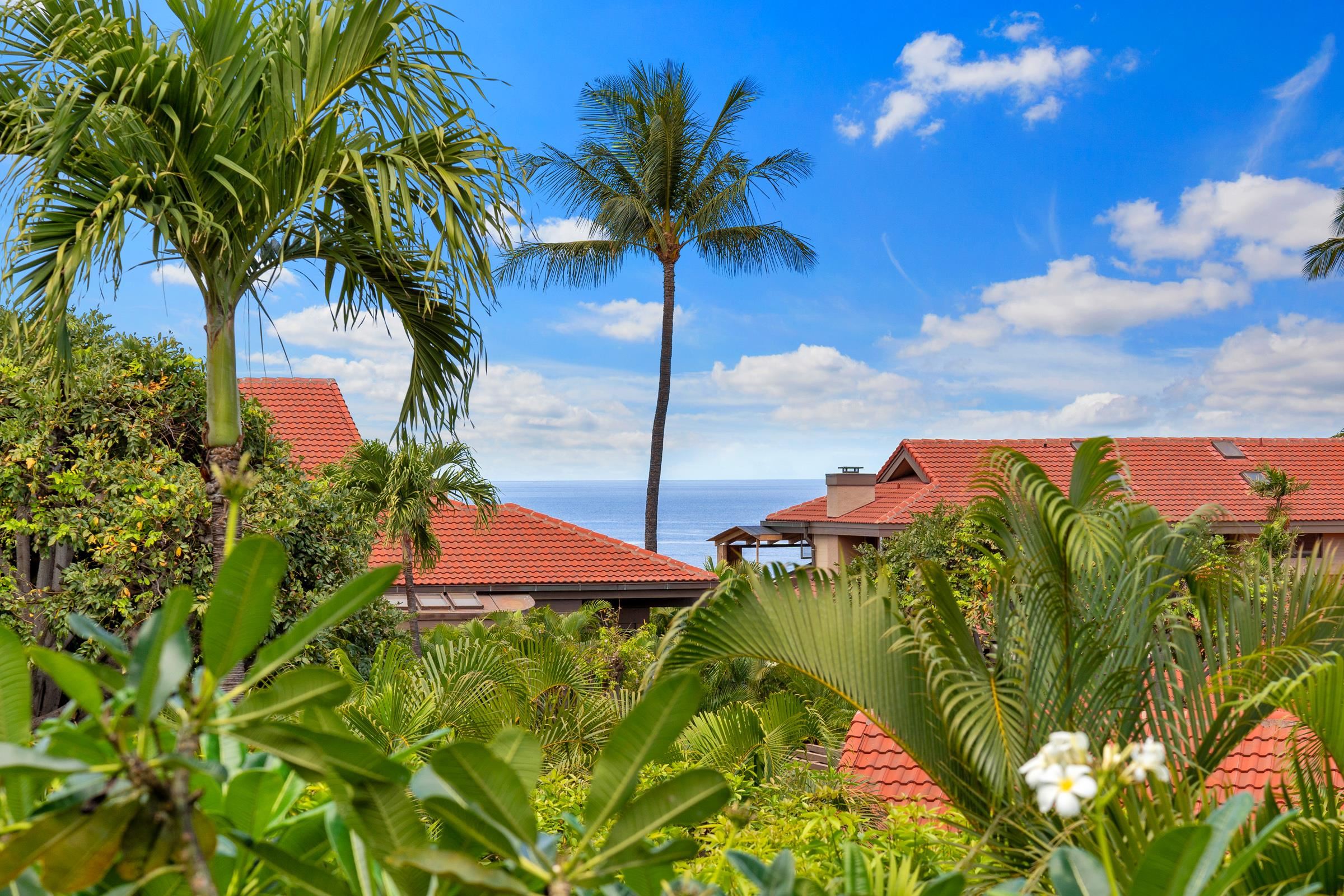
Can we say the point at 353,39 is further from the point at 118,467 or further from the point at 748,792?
the point at 748,792

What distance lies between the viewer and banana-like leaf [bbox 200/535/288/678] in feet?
2.62

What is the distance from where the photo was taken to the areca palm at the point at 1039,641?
12.2 ft

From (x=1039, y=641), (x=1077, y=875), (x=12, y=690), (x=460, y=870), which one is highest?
(x=12, y=690)

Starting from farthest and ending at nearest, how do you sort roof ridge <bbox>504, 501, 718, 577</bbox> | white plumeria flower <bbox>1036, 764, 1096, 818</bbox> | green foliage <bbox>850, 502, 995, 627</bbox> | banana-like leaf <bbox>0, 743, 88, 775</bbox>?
1. roof ridge <bbox>504, 501, 718, 577</bbox>
2. green foliage <bbox>850, 502, 995, 627</bbox>
3. white plumeria flower <bbox>1036, 764, 1096, 818</bbox>
4. banana-like leaf <bbox>0, 743, 88, 775</bbox>

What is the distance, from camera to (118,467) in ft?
21.4

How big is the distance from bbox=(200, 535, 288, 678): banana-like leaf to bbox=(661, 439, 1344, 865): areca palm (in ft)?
10.8

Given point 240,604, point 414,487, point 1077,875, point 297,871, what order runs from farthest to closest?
1. point 414,487
2. point 1077,875
3. point 297,871
4. point 240,604

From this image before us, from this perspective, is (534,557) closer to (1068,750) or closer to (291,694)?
(1068,750)

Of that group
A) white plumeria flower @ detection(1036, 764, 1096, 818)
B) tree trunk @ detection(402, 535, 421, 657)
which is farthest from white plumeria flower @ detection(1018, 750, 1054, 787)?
tree trunk @ detection(402, 535, 421, 657)

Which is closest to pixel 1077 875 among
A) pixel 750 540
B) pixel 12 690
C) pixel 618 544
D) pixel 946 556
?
pixel 12 690

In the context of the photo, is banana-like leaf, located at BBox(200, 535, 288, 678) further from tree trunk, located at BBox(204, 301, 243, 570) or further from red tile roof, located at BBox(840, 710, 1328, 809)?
red tile roof, located at BBox(840, 710, 1328, 809)

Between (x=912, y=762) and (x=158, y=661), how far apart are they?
740cm

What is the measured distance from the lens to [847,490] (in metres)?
23.0

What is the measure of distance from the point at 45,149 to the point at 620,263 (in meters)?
19.3
